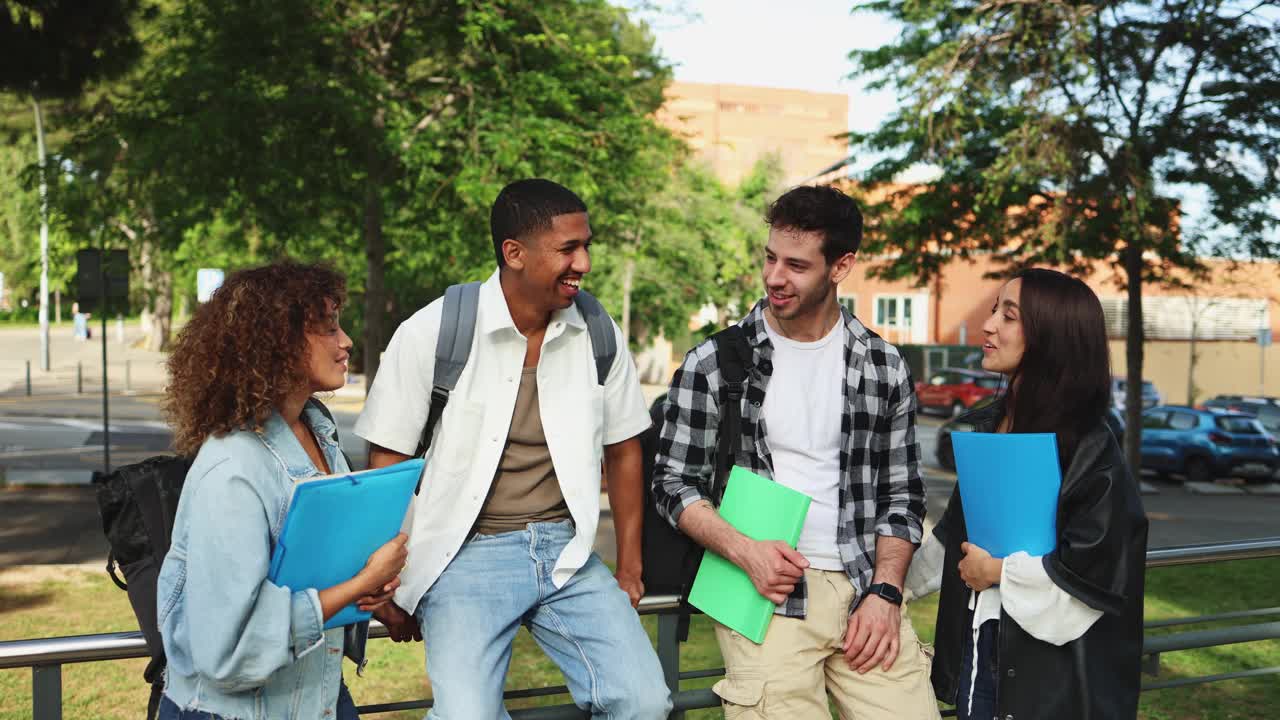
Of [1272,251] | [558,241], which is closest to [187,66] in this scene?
[558,241]

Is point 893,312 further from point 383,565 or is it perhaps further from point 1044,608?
point 383,565

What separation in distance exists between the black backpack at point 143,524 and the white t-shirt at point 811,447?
1393 mm

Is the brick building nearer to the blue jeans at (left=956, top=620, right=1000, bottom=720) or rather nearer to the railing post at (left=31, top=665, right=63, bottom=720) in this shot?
the blue jeans at (left=956, top=620, right=1000, bottom=720)

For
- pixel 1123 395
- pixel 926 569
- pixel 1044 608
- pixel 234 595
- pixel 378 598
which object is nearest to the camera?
pixel 234 595

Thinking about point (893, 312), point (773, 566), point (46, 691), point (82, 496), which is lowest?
point (82, 496)

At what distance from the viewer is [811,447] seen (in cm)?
273

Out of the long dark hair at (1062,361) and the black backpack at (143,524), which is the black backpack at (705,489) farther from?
the black backpack at (143,524)

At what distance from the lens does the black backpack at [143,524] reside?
2041 millimetres

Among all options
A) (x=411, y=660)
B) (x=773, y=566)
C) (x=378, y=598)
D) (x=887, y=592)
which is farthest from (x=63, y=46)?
(x=887, y=592)

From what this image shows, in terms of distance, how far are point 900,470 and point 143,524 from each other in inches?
70.0

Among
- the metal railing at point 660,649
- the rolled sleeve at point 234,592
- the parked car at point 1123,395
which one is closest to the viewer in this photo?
the rolled sleeve at point 234,592

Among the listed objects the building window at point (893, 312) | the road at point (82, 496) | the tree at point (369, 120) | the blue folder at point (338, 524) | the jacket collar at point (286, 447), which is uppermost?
the tree at point (369, 120)

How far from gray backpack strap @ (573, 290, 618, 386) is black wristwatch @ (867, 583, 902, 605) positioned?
33.4 inches

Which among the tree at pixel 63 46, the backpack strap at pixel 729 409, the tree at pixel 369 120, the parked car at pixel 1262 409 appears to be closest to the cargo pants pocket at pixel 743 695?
the backpack strap at pixel 729 409
